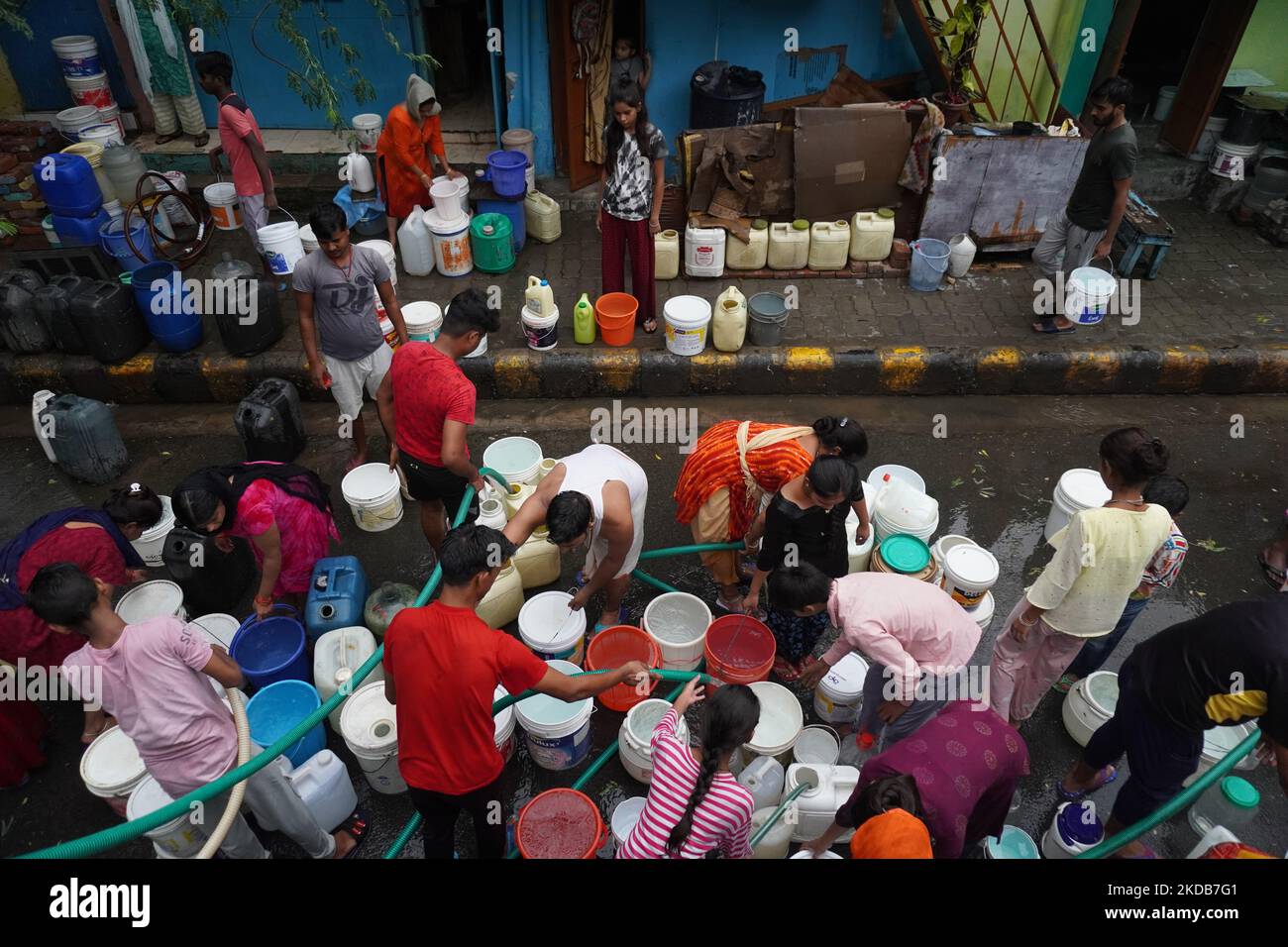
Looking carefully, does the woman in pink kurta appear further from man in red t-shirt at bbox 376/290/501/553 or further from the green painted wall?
the green painted wall

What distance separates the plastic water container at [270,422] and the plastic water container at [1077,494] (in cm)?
523

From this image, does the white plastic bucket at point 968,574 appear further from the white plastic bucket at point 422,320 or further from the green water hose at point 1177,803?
the white plastic bucket at point 422,320

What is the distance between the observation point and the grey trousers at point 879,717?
149 inches

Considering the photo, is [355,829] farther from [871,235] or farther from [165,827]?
[871,235]

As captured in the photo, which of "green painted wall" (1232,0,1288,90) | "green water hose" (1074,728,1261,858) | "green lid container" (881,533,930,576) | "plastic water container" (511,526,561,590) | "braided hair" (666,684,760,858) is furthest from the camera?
"green painted wall" (1232,0,1288,90)

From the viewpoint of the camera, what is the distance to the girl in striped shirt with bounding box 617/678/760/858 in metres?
2.83

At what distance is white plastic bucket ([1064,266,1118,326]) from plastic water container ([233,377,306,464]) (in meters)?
6.50

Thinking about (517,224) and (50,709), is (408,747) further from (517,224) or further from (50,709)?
(517,224)

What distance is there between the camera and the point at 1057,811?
3781 millimetres

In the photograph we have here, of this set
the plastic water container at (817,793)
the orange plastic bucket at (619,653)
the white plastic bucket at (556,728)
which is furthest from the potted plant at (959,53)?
the white plastic bucket at (556,728)

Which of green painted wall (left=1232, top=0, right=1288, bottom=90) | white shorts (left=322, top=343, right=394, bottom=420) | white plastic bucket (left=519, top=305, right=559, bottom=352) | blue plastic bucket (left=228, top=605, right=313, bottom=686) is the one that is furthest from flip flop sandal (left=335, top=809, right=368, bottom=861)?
green painted wall (left=1232, top=0, right=1288, bottom=90)

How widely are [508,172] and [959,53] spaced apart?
4578 millimetres

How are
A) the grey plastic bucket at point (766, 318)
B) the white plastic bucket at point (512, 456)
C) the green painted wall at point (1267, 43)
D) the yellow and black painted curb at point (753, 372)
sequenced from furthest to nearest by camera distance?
the green painted wall at point (1267, 43) → the grey plastic bucket at point (766, 318) → the yellow and black painted curb at point (753, 372) → the white plastic bucket at point (512, 456)

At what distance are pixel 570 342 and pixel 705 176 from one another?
208cm
